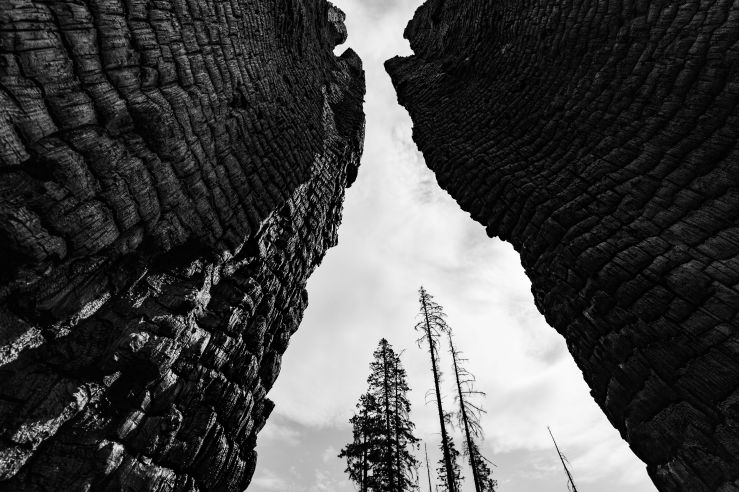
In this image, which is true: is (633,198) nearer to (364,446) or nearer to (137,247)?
(137,247)

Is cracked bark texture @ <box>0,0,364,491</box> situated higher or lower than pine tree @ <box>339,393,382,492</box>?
lower

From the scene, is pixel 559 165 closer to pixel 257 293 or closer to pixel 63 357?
pixel 257 293

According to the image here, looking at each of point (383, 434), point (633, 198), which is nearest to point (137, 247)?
point (633, 198)

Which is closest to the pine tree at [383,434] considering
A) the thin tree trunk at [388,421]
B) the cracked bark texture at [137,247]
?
the thin tree trunk at [388,421]

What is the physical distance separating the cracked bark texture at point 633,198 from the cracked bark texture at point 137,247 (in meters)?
3.47

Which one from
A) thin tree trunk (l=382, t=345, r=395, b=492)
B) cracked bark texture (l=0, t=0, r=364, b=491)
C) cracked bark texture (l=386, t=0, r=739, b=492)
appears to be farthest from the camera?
thin tree trunk (l=382, t=345, r=395, b=492)

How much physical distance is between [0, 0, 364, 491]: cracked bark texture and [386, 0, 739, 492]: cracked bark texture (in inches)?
137

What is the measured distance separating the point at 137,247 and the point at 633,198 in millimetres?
4859

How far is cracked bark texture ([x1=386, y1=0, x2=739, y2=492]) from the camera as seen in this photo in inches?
117

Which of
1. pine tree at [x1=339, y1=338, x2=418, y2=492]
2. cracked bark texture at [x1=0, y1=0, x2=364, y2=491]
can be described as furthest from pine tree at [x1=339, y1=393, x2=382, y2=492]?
cracked bark texture at [x1=0, y1=0, x2=364, y2=491]

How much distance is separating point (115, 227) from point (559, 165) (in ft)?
16.4

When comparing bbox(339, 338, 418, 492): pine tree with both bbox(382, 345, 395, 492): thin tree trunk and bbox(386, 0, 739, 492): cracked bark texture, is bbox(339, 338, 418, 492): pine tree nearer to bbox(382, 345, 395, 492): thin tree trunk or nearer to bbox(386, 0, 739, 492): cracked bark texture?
bbox(382, 345, 395, 492): thin tree trunk

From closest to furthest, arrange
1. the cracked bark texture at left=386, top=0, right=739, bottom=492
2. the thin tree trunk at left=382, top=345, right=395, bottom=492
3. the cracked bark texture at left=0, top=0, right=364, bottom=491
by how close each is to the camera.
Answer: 1. the cracked bark texture at left=0, top=0, right=364, bottom=491
2. the cracked bark texture at left=386, top=0, right=739, bottom=492
3. the thin tree trunk at left=382, top=345, right=395, bottom=492

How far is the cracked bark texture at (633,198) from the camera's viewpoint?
2.98m
